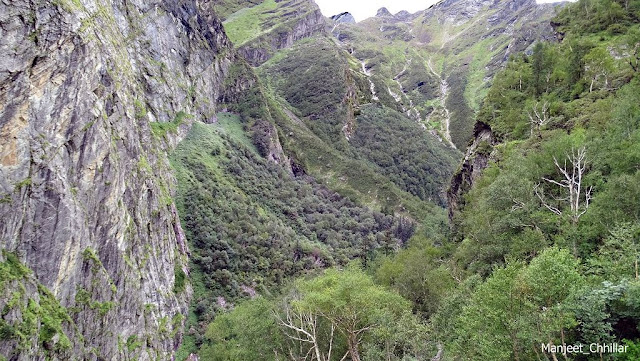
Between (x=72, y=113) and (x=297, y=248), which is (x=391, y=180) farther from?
(x=72, y=113)

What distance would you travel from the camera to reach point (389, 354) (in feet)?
88.6

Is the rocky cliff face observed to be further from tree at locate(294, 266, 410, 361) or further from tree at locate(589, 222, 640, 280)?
tree at locate(589, 222, 640, 280)

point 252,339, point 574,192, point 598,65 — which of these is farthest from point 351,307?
point 598,65

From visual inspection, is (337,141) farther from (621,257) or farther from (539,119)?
(621,257)

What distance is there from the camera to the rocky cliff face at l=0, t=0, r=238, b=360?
2850cm

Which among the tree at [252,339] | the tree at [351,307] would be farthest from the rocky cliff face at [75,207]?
the tree at [351,307]

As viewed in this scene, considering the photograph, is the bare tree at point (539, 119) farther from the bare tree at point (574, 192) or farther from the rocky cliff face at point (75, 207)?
the rocky cliff face at point (75, 207)

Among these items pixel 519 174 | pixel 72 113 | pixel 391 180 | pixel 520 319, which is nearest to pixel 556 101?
pixel 519 174

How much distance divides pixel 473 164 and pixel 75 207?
54.3 metres

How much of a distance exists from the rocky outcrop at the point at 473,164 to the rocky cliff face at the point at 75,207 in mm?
47877

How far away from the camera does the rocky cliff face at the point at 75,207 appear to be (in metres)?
28.5

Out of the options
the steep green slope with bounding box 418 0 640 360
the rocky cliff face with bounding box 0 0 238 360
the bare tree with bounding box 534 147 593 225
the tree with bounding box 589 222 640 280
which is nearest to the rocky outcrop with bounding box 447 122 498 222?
the steep green slope with bounding box 418 0 640 360

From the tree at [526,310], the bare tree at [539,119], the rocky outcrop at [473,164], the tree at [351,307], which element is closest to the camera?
the tree at [526,310]

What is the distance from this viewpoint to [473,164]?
60969 mm
